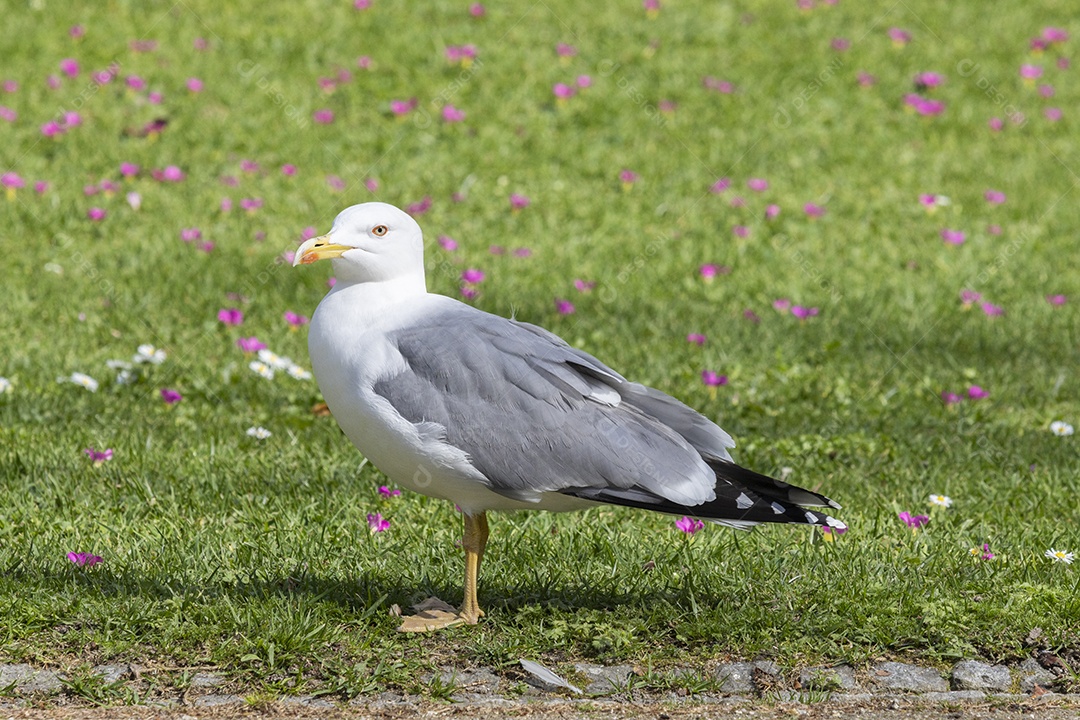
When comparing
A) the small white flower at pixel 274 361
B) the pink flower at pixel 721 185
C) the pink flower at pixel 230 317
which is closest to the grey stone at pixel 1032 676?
the small white flower at pixel 274 361

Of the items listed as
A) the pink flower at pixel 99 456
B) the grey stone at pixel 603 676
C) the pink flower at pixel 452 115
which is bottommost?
the grey stone at pixel 603 676

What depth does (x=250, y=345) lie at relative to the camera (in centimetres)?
650

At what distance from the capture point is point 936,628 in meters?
3.92

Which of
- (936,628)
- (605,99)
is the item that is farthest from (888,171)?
(936,628)

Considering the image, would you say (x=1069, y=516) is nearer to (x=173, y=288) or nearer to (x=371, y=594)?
(x=371, y=594)

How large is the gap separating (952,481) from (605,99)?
18.0ft

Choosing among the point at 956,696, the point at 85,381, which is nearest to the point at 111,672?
the point at 956,696

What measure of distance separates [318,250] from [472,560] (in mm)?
1040

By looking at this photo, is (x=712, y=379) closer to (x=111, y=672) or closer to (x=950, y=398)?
(x=950, y=398)

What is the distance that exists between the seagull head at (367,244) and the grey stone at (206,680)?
4.00ft

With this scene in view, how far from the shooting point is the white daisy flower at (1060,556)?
440cm

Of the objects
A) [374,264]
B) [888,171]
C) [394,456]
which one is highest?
[888,171]

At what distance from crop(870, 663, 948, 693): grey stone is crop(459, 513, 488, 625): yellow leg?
118 centimetres

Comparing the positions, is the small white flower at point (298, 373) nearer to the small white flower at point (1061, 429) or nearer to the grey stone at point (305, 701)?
the grey stone at point (305, 701)
